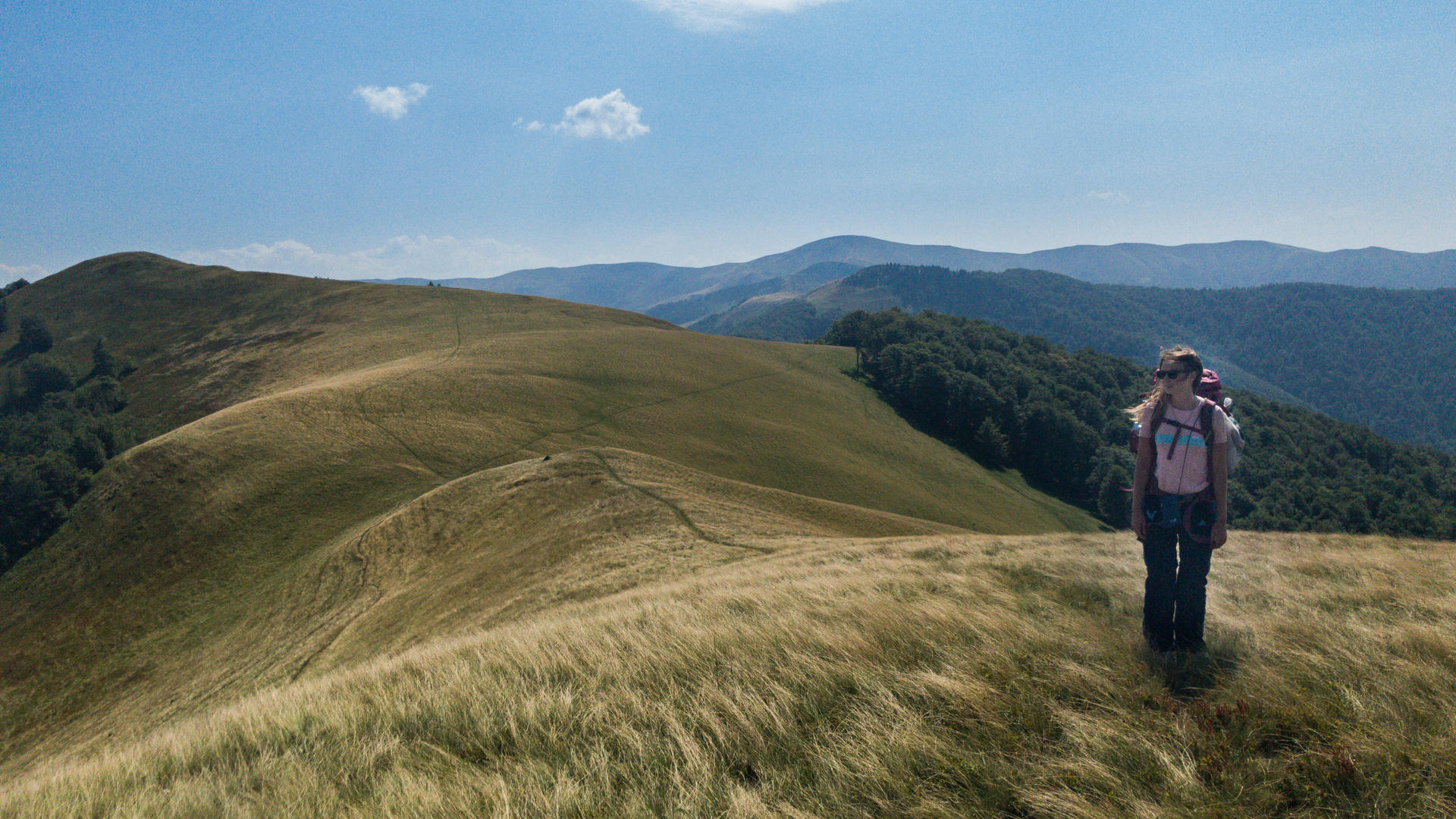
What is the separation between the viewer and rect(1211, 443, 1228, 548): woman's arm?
5457 mm

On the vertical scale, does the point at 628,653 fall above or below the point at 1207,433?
below

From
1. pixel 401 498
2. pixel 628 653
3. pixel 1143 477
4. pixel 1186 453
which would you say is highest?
pixel 1186 453

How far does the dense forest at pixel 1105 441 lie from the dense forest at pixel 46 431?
90952 millimetres

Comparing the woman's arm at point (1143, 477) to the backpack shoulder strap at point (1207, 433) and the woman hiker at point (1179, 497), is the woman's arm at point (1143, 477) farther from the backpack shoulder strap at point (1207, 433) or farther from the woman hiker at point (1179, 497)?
the backpack shoulder strap at point (1207, 433)

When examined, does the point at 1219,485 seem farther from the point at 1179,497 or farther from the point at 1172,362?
the point at 1172,362

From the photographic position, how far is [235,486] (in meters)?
35.4

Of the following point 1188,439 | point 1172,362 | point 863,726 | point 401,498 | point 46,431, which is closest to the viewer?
point 863,726

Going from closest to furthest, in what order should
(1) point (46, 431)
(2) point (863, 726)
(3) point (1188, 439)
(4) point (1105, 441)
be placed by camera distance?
(2) point (863, 726) < (3) point (1188, 439) < (1) point (46, 431) < (4) point (1105, 441)

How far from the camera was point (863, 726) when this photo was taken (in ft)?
12.8

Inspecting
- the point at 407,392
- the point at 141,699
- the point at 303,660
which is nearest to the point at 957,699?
the point at 303,660

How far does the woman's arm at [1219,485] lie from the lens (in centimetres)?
546

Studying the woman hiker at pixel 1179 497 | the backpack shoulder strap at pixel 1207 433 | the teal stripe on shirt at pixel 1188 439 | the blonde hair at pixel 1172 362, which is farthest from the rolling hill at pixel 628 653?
the blonde hair at pixel 1172 362

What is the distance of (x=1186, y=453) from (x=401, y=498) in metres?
39.3

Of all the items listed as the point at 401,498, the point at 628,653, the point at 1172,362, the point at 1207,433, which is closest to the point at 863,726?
the point at 628,653
